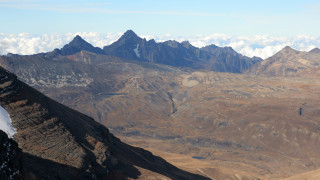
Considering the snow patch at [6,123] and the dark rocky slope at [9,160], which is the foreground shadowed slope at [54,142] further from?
the dark rocky slope at [9,160]

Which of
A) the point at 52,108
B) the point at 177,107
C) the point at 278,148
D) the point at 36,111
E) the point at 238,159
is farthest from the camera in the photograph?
the point at 177,107

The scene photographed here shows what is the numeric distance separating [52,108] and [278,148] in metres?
114

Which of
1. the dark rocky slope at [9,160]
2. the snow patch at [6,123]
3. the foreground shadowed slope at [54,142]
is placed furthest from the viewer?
the snow patch at [6,123]

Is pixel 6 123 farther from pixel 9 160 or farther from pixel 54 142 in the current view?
pixel 9 160

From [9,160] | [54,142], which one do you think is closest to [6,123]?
[54,142]

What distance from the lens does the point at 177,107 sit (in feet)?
639

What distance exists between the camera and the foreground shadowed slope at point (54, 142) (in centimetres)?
4262

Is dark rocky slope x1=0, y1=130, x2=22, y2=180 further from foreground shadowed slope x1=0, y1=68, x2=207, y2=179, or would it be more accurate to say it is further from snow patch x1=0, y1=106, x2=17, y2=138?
snow patch x1=0, y1=106, x2=17, y2=138

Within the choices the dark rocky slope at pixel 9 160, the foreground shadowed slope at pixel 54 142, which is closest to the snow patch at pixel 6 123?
the foreground shadowed slope at pixel 54 142

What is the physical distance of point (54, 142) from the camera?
153ft

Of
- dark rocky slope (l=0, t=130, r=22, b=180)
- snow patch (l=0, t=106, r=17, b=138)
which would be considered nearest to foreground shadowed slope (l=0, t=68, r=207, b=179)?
snow patch (l=0, t=106, r=17, b=138)

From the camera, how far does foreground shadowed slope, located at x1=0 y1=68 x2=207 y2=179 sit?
140ft

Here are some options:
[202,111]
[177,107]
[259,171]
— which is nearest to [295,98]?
[202,111]

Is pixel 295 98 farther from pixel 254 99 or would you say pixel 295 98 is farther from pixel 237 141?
pixel 237 141
